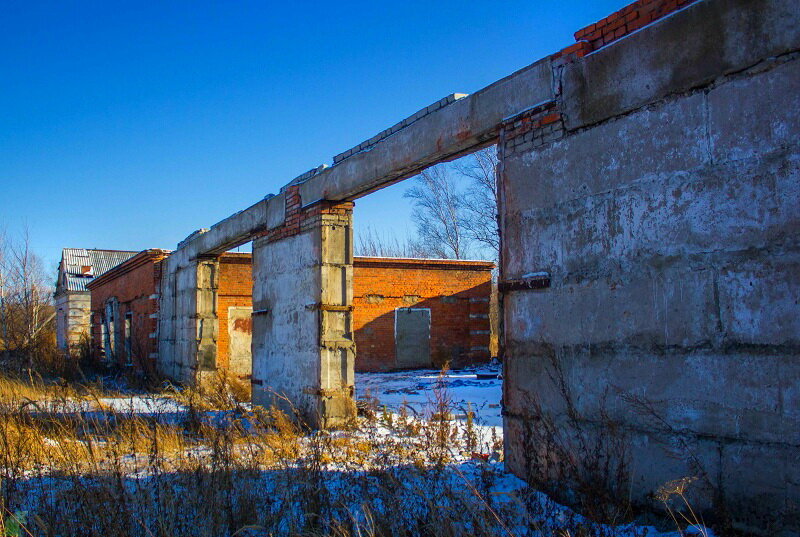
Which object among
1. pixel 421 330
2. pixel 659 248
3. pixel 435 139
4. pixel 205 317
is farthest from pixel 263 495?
pixel 421 330

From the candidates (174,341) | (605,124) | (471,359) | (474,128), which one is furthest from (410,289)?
(605,124)

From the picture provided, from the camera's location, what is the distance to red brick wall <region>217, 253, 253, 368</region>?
16.2 m

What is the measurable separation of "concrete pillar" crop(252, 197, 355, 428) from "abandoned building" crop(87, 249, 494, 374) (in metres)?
7.90

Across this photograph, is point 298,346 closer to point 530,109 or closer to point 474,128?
point 474,128

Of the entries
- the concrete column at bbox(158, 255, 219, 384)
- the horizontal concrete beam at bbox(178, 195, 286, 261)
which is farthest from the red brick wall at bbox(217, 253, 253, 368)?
the horizontal concrete beam at bbox(178, 195, 286, 261)

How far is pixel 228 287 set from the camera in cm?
1630

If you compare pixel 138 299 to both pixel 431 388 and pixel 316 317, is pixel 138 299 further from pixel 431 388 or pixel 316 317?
pixel 316 317

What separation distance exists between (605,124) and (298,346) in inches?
202

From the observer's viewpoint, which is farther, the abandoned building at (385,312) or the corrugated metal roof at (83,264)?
the corrugated metal roof at (83,264)

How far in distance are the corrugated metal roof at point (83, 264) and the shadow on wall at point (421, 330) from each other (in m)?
17.2

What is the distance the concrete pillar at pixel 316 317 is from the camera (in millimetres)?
7812

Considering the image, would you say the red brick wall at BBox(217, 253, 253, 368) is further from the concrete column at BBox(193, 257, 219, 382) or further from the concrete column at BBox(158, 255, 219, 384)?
the concrete column at BBox(193, 257, 219, 382)

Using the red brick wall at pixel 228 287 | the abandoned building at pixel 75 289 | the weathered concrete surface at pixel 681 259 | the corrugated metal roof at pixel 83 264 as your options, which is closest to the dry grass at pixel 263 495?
the weathered concrete surface at pixel 681 259

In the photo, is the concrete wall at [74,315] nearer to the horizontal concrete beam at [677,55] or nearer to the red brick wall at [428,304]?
the red brick wall at [428,304]
